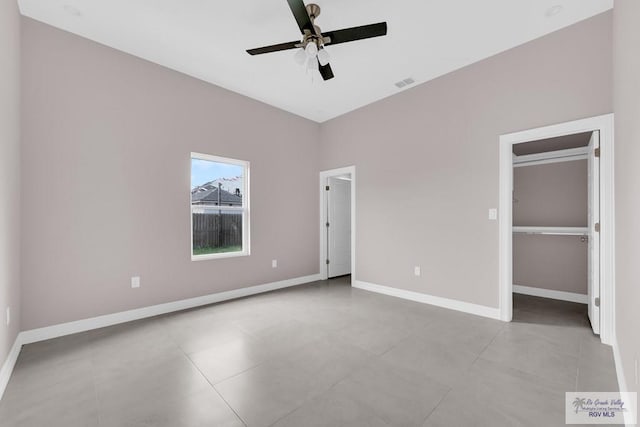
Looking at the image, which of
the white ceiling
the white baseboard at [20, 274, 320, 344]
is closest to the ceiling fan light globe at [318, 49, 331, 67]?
the white ceiling

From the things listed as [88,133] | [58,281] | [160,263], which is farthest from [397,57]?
[58,281]

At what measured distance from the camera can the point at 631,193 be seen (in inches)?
63.1

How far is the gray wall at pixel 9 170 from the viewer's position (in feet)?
6.49

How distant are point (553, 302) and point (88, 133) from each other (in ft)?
20.9

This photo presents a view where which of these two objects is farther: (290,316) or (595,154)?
(290,316)

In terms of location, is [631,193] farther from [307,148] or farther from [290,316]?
[307,148]

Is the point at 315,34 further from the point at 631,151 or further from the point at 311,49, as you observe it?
→ the point at 631,151

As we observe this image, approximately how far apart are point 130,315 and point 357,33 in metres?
3.85

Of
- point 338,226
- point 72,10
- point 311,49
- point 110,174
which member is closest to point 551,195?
point 338,226

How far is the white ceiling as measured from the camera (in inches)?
98.8

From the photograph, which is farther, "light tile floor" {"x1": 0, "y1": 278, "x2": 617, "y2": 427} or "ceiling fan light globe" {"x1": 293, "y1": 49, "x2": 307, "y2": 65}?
"ceiling fan light globe" {"x1": 293, "y1": 49, "x2": 307, "y2": 65}

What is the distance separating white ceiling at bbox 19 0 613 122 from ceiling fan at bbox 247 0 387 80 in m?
0.40

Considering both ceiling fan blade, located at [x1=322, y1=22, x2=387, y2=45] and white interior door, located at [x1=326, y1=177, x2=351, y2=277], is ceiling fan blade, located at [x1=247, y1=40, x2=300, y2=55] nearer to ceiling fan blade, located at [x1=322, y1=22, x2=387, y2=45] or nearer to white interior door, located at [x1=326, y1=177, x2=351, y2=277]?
ceiling fan blade, located at [x1=322, y1=22, x2=387, y2=45]

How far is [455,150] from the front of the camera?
3602mm
